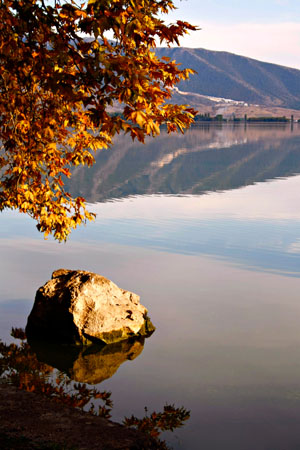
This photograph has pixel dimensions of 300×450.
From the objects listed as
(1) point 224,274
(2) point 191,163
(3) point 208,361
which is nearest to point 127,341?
(3) point 208,361

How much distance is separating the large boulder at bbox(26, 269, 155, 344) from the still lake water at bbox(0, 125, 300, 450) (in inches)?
30.9

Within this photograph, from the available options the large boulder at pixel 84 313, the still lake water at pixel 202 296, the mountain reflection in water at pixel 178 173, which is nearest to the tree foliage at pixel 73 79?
the large boulder at pixel 84 313

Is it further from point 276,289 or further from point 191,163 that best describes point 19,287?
point 191,163

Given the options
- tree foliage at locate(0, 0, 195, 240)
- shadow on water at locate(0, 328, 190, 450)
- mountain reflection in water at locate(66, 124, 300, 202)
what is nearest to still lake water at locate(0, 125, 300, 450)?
shadow on water at locate(0, 328, 190, 450)

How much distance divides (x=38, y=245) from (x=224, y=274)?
961 centimetres

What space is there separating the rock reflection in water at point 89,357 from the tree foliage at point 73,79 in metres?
2.87

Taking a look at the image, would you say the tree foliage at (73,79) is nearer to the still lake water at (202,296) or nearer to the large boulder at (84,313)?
the large boulder at (84,313)

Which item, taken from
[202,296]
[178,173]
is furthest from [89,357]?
[178,173]

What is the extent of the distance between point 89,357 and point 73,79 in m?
7.85

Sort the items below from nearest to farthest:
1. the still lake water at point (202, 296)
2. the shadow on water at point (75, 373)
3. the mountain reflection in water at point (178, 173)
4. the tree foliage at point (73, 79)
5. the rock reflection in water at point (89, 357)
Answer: the tree foliage at point (73, 79) < the shadow on water at point (75, 373) < the still lake water at point (202, 296) < the rock reflection in water at point (89, 357) < the mountain reflection in water at point (178, 173)

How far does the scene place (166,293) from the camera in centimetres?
Answer: 2059

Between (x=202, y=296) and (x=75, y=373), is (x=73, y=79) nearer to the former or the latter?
(x=75, y=373)

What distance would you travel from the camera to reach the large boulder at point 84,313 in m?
15.7

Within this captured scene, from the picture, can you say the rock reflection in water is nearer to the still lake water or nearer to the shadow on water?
the shadow on water
